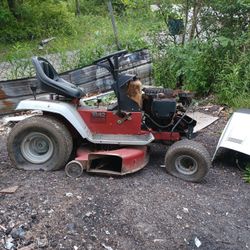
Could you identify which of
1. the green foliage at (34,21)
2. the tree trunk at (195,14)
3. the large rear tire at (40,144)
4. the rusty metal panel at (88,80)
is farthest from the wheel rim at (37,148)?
the green foliage at (34,21)

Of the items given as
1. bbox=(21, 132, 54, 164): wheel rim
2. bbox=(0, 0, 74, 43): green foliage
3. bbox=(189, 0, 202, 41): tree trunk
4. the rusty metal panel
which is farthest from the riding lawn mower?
bbox=(0, 0, 74, 43): green foliage

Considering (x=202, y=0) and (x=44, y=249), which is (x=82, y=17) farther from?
(x=44, y=249)

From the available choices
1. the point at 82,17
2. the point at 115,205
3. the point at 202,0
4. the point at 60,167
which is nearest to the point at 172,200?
the point at 115,205

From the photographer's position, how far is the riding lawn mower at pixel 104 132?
4562 millimetres

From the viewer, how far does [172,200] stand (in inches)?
163

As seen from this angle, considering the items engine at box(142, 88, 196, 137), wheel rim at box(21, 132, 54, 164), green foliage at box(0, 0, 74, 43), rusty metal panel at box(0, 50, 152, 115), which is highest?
engine at box(142, 88, 196, 137)

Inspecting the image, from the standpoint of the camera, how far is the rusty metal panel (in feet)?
23.3

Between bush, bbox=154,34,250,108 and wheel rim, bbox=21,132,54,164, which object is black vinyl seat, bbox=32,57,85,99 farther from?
bush, bbox=154,34,250,108

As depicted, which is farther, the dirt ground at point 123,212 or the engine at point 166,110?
the engine at point 166,110

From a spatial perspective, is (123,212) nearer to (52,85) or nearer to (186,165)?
(186,165)

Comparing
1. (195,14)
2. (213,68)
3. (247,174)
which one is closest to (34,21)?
(195,14)

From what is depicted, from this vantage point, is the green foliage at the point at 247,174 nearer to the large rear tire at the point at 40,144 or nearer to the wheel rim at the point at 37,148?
the large rear tire at the point at 40,144

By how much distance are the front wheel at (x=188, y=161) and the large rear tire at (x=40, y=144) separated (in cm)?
111

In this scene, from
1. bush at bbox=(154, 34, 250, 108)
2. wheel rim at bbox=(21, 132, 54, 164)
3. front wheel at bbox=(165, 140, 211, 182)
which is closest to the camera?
front wheel at bbox=(165, 140, 211, 182)
